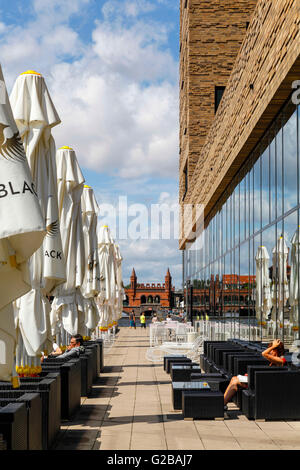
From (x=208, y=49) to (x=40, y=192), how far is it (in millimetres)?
25133

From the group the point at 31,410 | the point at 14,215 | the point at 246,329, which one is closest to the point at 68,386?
the point at 31,410

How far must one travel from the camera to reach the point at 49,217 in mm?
8367

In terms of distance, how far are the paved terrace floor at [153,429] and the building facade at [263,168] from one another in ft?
9.69

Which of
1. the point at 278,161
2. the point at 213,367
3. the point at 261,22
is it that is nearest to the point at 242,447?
the point at 213,367

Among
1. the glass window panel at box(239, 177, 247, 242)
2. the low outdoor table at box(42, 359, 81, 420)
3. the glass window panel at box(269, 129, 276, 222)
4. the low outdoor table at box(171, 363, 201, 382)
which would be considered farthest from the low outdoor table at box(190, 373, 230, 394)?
the glass window panel at box(239, 177, 247, 242)

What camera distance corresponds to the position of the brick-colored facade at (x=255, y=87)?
413 inches

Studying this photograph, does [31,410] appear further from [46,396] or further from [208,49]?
[208,49]

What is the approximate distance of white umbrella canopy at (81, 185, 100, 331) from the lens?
51.8 ft

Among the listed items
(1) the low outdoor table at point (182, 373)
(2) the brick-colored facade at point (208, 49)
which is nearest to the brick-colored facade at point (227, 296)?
(1) the low outdoor table at point (182, 373)

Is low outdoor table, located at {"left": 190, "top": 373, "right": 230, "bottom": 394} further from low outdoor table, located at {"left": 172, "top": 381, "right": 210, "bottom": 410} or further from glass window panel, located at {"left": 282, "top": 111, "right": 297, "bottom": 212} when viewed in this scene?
glass window panel, located at {"left": 282, "top": 111, "right": 297, "bottom": 212}

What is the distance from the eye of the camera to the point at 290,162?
12.2 m

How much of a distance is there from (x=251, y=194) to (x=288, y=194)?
4.48 meters

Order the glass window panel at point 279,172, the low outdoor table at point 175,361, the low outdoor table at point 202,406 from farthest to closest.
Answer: the low outdoor table at point 175,361, the glass window panel at point 279,172, the low outdoor table at point 202,406

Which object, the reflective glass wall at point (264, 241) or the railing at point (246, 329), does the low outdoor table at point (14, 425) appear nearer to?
the reflective glass wall at point (264, 241)
